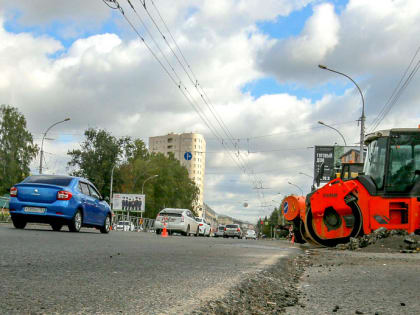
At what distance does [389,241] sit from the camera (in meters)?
13.9

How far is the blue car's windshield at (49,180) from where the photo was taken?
54.1 ft

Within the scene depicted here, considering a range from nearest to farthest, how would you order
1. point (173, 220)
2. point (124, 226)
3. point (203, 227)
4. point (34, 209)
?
point (34, 209) → point (173, 220) → point (203, 227) → point (124, 226)

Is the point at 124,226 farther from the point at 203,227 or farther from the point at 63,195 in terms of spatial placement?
the point at 63,195

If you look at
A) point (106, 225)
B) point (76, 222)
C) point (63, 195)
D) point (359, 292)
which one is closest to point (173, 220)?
point (106, 225)

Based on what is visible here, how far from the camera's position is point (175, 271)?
5.50m

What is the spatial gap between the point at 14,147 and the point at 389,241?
62737mm

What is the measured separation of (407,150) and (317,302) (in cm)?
1272

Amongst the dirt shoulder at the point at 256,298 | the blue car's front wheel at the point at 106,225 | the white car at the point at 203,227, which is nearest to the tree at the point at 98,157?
the white car at the point at 203,227

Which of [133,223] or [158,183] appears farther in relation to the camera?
[158,183]

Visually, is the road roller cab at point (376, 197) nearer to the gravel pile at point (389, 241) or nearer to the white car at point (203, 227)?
the gravel pile at point (389, 241)

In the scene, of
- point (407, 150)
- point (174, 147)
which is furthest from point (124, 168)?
point (174, 147)

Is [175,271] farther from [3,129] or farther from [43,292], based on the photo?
[3,129]

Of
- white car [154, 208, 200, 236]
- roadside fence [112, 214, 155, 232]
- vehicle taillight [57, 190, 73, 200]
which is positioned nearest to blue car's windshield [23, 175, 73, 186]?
vehicle taillight [57, 190, 73, 200]

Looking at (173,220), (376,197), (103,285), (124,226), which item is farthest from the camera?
(124,226)
